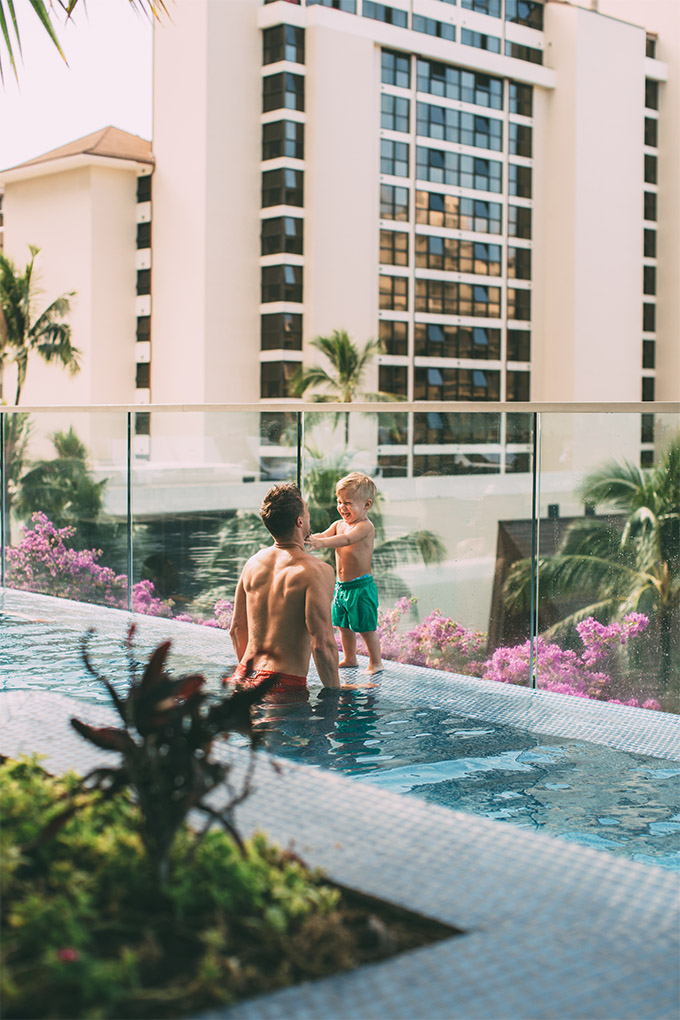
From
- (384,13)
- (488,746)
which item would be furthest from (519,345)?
(488,746)

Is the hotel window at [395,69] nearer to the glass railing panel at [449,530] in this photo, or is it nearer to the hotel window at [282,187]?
the hotel window at [282,187]

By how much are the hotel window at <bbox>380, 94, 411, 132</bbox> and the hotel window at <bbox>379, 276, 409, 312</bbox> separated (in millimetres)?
6574

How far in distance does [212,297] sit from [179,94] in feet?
28.5

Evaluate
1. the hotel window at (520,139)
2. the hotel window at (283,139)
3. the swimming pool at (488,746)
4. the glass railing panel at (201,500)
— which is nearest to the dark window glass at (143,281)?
the hotel window at (283,139)

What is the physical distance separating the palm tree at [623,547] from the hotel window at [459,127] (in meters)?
46.6

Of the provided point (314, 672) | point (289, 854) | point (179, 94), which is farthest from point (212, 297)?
point (289, 854)

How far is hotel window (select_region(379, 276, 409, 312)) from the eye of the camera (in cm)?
4916

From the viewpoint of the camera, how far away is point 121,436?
31.5 ft

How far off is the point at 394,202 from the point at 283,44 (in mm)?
8064

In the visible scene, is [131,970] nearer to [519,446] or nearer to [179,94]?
[519,446]

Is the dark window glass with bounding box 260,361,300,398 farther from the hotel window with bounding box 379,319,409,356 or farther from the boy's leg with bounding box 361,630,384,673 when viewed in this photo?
the boy's leg with bounding box 361,630,384,673

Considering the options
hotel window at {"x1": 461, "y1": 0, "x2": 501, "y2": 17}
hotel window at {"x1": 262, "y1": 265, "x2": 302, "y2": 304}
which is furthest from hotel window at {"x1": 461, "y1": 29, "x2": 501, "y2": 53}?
hotel window at {"x1": 262, "y1": 265, "x2": 302, "y2": 304}

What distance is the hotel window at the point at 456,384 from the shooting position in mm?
50656

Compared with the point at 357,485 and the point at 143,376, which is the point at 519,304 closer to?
the point at 143,376
